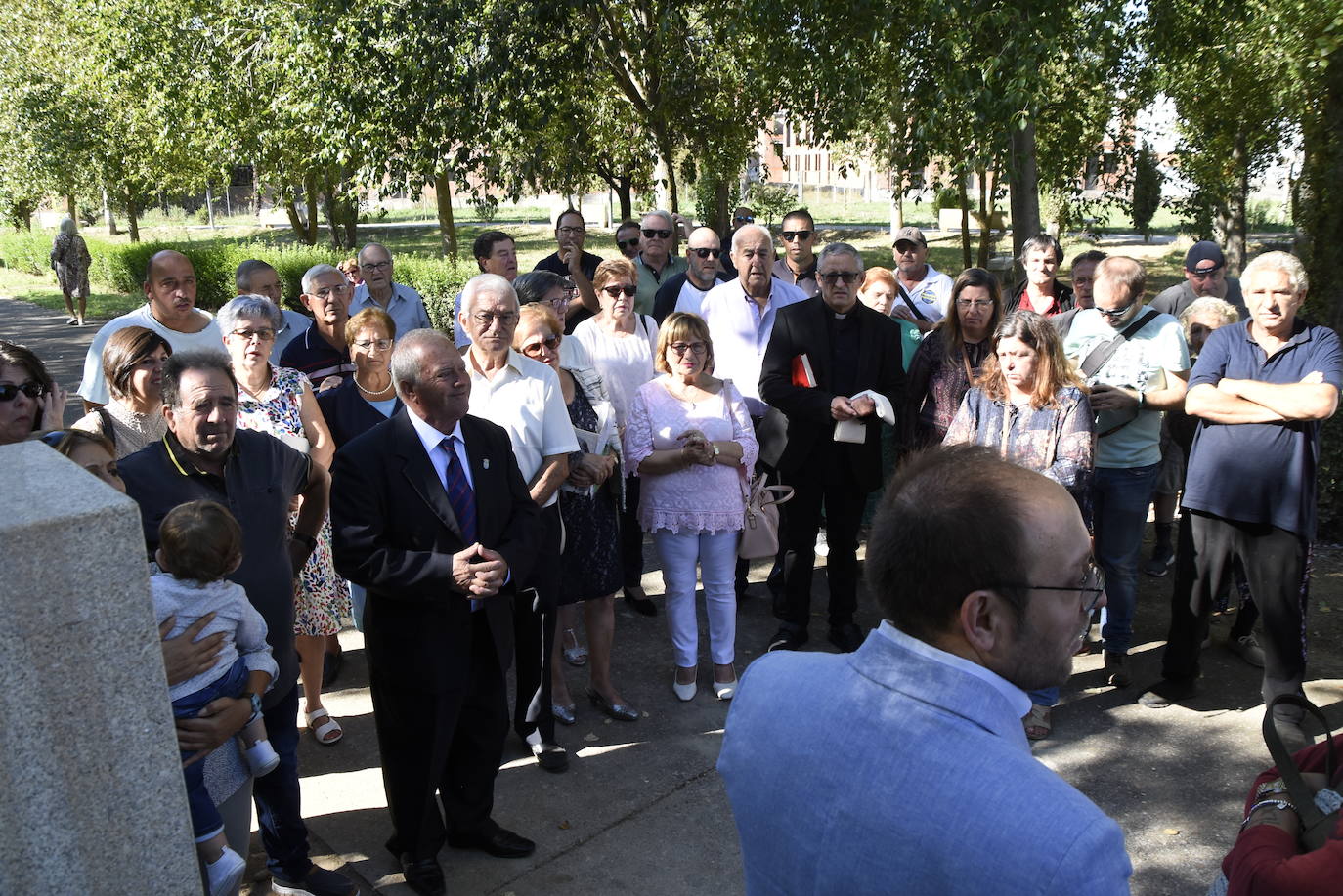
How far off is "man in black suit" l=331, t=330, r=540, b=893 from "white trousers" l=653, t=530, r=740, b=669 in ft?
4.73

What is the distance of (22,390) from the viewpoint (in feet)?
12.5

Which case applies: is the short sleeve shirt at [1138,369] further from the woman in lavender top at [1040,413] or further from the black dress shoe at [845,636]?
the black dress shoe at [845,636]

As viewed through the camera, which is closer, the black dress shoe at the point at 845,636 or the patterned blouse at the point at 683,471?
the patterned blouse at the point at 683,471

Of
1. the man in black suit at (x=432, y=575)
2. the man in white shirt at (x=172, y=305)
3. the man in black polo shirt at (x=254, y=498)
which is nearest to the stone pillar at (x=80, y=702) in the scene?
the man in black polo shirt at (x=254, y=498)

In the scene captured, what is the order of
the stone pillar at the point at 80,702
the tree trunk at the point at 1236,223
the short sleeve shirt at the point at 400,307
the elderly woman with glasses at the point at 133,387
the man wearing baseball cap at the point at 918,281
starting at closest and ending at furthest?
the stone pillar at the point at 80,702, the elderly woman with glasses at the point at 133,387, the man wearing baseball cap at the point at 918,281, the short sleeve shirt at the point at 400,307, the tree trunk at the point at 1236,223

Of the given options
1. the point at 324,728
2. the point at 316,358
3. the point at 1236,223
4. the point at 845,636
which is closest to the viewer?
the point at 324,728

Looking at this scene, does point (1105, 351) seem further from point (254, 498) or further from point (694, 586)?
point (254, 498)

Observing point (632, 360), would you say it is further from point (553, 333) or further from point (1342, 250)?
point (1342, 250)

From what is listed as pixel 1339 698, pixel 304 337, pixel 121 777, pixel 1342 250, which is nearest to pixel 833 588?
pixel 1339 698

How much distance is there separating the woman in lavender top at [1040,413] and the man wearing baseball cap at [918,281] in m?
2.58

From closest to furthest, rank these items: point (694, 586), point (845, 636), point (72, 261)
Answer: point (694, 586)
point (845, 636)
point (72, 261)

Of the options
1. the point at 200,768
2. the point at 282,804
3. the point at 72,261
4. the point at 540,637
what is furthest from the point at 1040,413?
the point at 72,261

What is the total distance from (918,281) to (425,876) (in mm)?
5506

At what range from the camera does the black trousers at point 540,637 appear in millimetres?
4660
